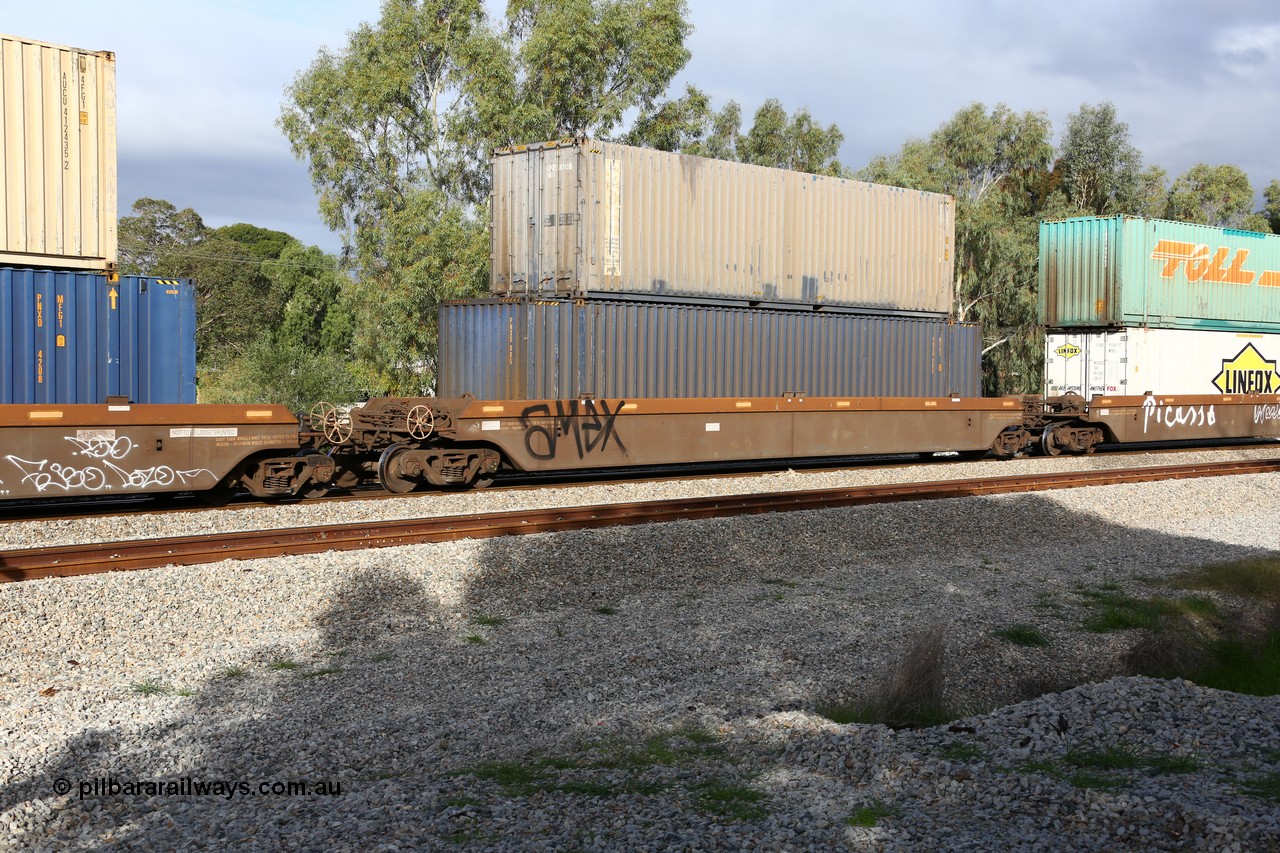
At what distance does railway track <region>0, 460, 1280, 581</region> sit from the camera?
9.61m

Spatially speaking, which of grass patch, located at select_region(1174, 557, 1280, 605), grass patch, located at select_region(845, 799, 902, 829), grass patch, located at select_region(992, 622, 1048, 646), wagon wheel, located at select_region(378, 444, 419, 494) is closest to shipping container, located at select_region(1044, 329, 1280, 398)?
grass patch, located at select_region(1174, 557, 1280, 605)

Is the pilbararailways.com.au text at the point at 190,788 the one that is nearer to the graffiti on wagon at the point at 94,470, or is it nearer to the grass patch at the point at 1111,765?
the grass patch at the point at 1111,765

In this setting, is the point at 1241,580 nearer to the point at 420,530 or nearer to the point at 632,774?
the point at 632,774

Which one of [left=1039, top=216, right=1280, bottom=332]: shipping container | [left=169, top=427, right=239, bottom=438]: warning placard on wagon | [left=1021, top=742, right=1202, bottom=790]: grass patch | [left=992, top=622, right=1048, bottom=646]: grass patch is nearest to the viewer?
[left=1021, top=742, right=1202, bottom=790]: grass patch

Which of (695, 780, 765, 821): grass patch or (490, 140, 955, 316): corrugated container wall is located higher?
(490, 140, 955, 316): corrugated container wall

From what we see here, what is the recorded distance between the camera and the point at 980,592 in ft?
32.6

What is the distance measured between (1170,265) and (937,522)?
50.7 ft

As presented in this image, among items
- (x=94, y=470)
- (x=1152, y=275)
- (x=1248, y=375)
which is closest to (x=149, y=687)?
(x=94, y=470)

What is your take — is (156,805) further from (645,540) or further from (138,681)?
(645,540)

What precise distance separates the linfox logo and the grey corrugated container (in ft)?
24.7

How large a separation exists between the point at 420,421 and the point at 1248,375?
22269 mm

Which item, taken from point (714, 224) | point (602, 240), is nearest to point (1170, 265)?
point (714, 224)

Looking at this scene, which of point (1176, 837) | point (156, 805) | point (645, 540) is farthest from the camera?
point (645, 540)

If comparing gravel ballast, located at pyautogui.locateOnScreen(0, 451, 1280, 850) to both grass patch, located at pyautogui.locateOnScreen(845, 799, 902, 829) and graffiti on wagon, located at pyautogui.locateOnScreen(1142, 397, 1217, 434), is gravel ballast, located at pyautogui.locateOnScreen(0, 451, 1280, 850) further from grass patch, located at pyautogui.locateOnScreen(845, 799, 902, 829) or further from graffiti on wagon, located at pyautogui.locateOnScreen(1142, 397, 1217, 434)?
graffiti on wagon, located at pyautogui.locateOnScreen(1142, 397, 1217, 434)
